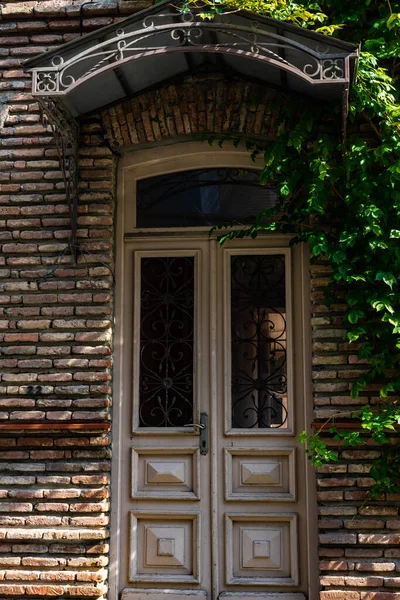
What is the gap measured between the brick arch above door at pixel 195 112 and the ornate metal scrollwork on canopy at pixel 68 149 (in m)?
0.27

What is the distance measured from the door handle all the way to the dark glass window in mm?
1445

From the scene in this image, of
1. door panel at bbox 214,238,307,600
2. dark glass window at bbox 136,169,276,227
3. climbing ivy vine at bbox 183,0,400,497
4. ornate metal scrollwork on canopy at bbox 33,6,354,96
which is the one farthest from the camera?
dark glass window at bbox 136,169,276,227

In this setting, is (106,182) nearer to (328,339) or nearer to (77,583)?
(328,339)

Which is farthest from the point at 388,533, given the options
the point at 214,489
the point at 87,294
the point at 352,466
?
the point at 87,294

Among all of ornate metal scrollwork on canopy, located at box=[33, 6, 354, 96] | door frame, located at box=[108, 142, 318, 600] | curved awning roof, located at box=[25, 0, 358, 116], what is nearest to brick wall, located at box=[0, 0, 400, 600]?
door frame, located at box=[108, 142, 318, 600]

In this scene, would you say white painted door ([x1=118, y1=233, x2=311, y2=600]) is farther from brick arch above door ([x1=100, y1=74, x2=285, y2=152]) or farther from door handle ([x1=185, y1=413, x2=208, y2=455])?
brick arch above door ([x1=100, y1=74, x2=285, y2=152])

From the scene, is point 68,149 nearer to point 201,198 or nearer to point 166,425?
point 201,198

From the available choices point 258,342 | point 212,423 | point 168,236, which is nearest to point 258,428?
point 212,423

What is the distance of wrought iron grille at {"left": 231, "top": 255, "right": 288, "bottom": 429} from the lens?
593 cm

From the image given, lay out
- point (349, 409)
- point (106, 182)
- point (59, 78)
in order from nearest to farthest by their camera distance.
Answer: point (59, 78) → point (349, 409) → point (106, 182)

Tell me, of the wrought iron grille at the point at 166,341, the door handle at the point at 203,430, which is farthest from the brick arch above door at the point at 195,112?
the door handle at the point at 203,430

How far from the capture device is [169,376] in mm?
6023

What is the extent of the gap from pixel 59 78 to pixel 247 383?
8.04 feet

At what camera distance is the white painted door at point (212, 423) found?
18.9 feet
